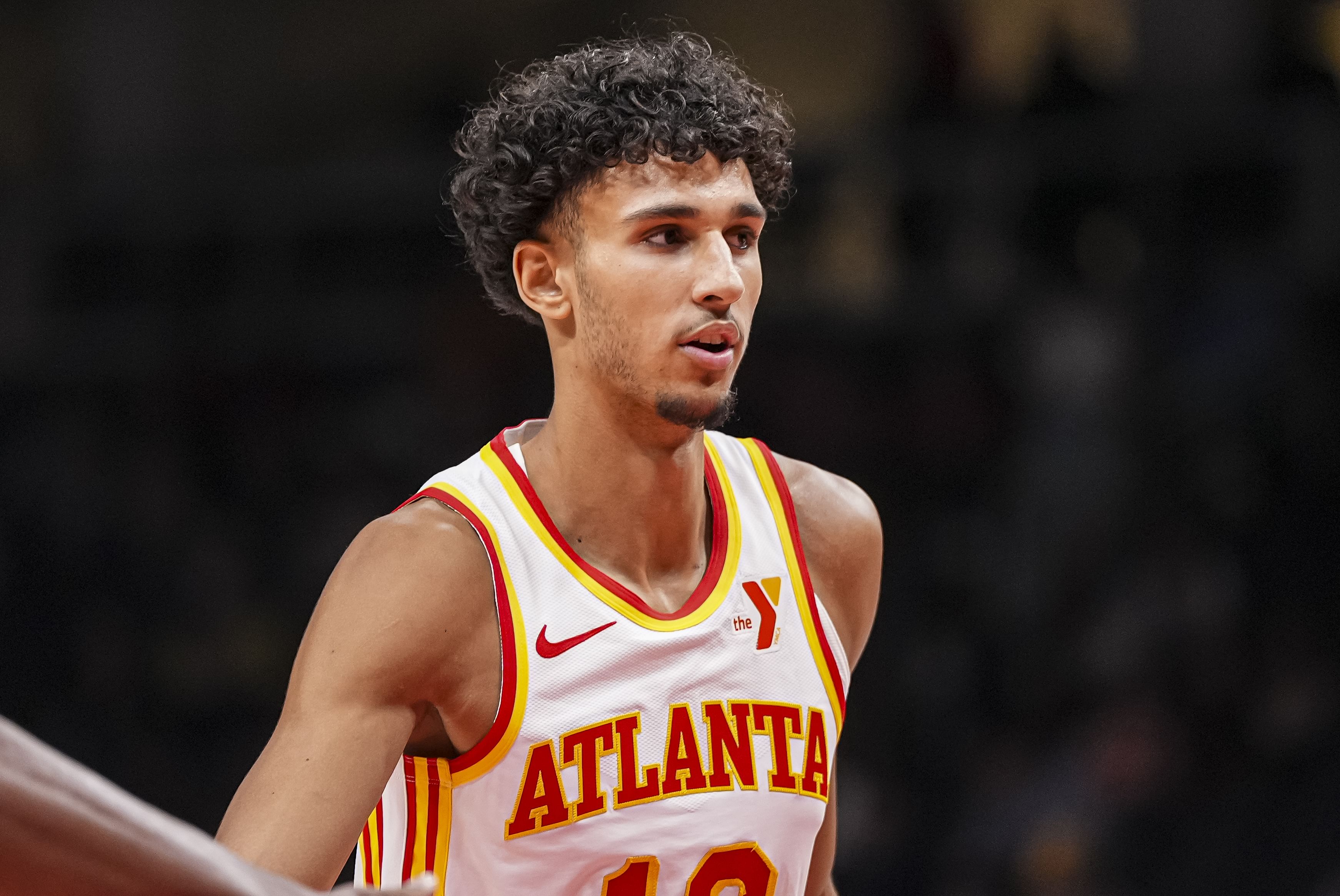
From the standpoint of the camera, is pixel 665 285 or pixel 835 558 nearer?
pixel 665 285

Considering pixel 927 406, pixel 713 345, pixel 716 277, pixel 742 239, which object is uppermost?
pixel 927 406

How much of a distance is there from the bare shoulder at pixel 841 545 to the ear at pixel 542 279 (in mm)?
619

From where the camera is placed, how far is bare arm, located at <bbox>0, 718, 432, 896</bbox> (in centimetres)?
121

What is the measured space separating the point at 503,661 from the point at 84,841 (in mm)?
1373

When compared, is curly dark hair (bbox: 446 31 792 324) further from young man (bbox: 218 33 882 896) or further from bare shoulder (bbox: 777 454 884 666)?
bare shoulder (bbox: 777 454 884 666)

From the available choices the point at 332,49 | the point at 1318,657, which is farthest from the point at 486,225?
the point at 332,49

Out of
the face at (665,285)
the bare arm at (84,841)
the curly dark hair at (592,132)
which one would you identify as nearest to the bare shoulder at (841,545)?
the face at (665,285)

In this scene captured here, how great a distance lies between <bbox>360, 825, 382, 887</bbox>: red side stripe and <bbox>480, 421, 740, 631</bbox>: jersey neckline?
0.57 metres

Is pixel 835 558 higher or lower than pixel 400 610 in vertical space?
higher

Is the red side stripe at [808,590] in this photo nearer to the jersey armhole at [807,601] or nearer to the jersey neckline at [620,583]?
the jersey armhole at [807,601]

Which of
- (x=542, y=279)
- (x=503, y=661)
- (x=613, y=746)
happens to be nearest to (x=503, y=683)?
(x=503, y=661)

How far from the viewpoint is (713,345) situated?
9.05 feet

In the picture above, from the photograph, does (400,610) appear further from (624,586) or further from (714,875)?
(714,875)

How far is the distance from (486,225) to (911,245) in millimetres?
4472
